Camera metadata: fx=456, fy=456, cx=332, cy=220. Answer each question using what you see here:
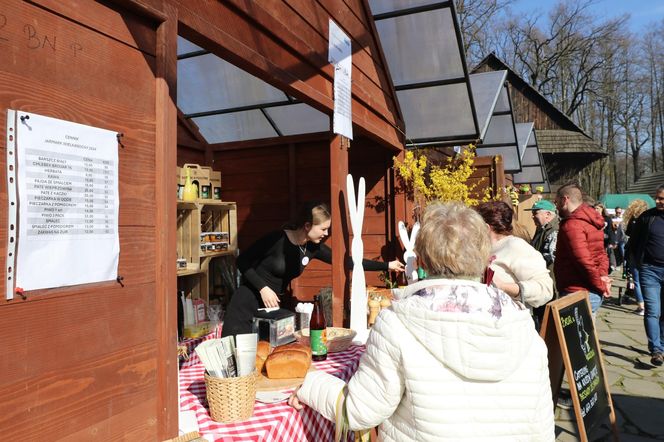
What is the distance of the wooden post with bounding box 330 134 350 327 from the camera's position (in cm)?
378

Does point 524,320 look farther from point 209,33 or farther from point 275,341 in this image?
point 209,33

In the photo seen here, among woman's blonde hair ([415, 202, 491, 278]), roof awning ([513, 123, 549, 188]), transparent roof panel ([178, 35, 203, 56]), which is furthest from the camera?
roof awning ([513, 123, 549, 188])

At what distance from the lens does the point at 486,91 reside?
7512 millimetres

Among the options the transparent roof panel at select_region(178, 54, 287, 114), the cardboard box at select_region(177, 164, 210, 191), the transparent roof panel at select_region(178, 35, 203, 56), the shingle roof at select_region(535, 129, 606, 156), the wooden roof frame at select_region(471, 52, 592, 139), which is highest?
the wooden roof frame at select_region(471, 52, 592, 139)

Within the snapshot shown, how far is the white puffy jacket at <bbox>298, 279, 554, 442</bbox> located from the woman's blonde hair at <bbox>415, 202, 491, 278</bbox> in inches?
2.6

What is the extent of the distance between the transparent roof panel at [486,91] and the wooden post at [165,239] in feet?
18.7

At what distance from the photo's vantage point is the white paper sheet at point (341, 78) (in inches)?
141

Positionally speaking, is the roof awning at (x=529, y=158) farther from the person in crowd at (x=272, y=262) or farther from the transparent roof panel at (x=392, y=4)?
the person in crowd at (x=272, y=262)

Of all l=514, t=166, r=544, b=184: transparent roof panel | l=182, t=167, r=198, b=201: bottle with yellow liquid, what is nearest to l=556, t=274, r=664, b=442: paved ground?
l=182, t=167, r=198, b=201: bottle with yellow liquid

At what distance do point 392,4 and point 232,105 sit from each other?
2.11 m

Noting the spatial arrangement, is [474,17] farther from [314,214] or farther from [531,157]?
[314,214]

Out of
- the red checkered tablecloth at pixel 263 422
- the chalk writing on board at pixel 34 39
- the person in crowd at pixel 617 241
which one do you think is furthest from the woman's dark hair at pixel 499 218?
the person in crowd at pixel 617 241

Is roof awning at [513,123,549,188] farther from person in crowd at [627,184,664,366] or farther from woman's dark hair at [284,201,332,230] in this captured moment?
woman's dark hair at [284,201,332,230]

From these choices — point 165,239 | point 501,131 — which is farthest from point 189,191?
point 501,131
